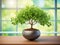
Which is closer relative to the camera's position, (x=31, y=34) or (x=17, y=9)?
(x=31, y=34)

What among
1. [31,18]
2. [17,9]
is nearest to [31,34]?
[31,18]

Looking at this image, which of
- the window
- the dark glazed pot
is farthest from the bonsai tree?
the window

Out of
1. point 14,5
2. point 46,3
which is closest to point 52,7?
point 46,3

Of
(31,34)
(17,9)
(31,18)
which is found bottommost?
(31,34)

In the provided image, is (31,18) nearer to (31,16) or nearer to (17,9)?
(31,16)

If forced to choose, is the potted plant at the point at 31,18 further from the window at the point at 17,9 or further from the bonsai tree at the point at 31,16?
the window at the point at 17,9

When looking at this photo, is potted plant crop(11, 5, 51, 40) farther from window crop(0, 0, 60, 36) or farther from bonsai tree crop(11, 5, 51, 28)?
window crop(0, 0, 60, 36)

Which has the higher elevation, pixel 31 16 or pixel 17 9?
pixel 17 9

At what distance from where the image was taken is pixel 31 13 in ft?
5.76

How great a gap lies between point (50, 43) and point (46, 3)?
6.92 ft

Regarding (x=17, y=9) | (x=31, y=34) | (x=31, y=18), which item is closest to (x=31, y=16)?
(x=31, y=18)

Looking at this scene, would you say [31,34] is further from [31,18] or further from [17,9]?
[17,9]

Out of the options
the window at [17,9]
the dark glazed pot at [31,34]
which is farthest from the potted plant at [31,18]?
the window at [17,9]

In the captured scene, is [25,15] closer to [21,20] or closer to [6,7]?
[21,20]
